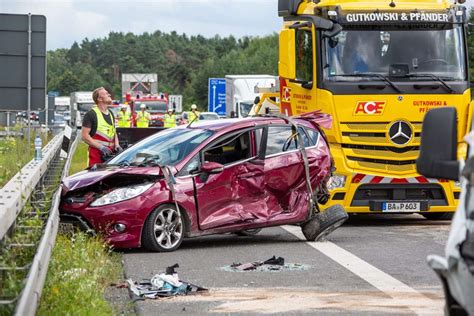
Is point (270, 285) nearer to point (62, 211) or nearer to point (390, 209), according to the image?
point (62, 211)

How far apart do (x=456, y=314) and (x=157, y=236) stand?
838cm

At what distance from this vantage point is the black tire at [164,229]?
13.9 metres

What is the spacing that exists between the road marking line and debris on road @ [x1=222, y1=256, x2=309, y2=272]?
20.7 inches

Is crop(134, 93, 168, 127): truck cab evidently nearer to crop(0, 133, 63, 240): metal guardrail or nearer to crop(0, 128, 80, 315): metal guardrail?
crop(0, 128, 80, 315): metal guardrail

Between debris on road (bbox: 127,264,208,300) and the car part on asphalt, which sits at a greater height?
the car part on asphalt

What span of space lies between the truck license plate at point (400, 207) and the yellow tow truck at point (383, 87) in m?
0.01

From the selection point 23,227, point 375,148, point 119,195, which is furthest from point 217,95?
point 23,227

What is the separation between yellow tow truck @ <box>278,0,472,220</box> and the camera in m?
17.6

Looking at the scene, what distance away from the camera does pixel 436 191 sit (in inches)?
701

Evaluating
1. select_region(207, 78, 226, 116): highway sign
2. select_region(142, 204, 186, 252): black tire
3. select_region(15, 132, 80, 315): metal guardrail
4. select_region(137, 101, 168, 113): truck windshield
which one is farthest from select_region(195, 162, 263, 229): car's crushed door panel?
select_region(137, 101, 168, 113): truck windshield

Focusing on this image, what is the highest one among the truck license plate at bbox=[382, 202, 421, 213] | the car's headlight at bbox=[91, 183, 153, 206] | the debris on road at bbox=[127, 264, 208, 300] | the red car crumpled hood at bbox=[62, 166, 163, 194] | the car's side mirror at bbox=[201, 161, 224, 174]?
the car's side mirror at bbox=[201, 161, 224, 174]

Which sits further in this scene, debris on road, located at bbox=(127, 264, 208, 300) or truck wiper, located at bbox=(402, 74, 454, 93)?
truck wiper, located at bbox=(402, 74, 454, 93)

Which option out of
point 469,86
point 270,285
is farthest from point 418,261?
point 469,86

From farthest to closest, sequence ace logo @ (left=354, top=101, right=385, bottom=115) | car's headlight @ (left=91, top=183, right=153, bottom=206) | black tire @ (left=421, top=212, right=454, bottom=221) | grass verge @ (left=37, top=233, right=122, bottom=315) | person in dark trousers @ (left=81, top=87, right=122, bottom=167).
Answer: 1. black tire @ (left=421, top=212, right=454, bottom=221)
2. ace logo @ (left=354, top=101, right=385, bottom=115)
3. person in dark trousers @ (left=81, top=87, right=122, bottom=167)
4. car's headlight @ (left=91, top=183, right=153, bottom=206)
5. grass verge @ (left=37, top=233, right=122, bottom=315)
